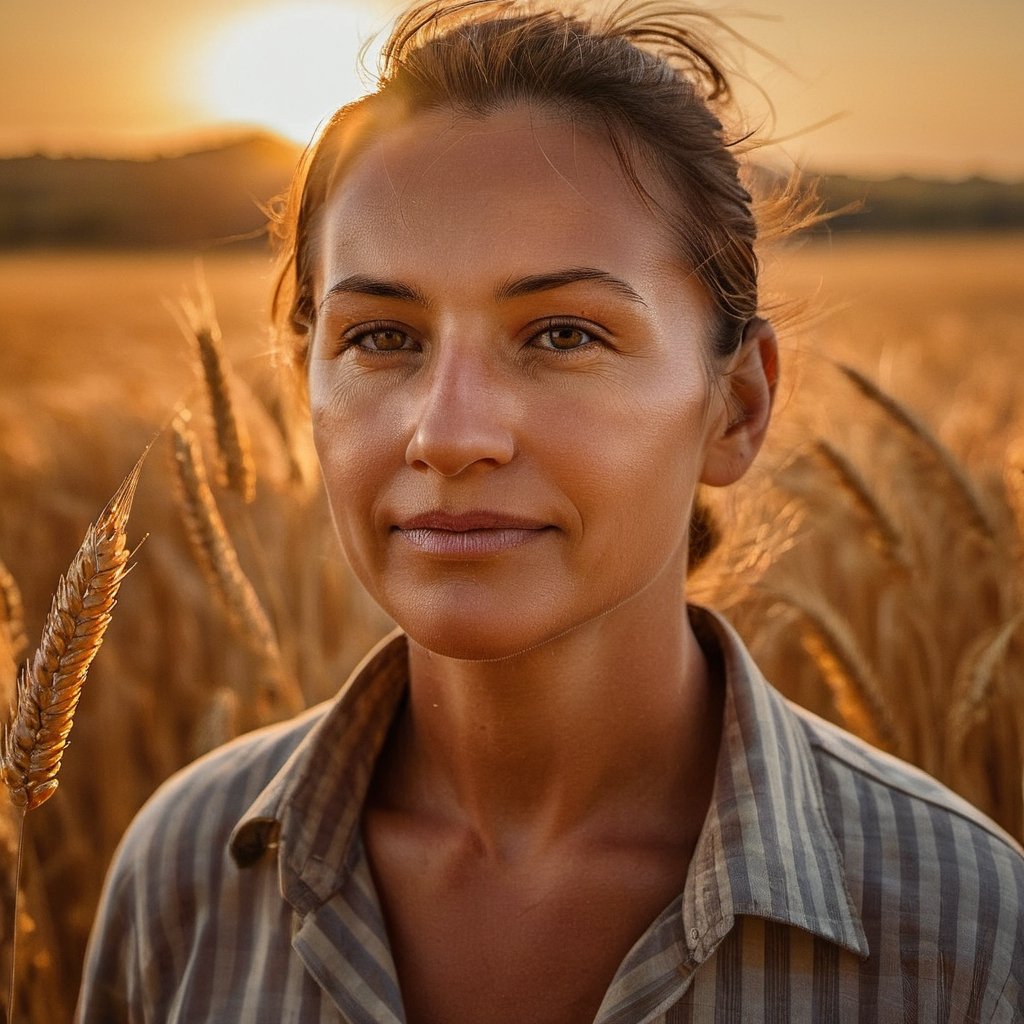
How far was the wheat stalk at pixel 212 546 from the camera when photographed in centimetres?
216

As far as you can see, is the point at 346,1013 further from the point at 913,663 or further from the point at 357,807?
the point at 913,663

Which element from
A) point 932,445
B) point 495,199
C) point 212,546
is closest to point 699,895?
point 495,199

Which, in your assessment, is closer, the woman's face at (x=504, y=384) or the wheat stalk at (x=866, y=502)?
the woman's face at (x=504, y=384)

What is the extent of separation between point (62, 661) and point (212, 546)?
0.85m

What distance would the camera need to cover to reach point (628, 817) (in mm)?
1836

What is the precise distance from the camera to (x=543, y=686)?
1.83 metres

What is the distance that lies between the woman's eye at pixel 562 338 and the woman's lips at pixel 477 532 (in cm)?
26

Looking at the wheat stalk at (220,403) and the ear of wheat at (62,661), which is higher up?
the wheat stalk at (220,403)

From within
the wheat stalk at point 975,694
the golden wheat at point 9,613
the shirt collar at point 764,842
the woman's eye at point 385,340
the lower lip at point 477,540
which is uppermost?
the woman's eye at point 385,340

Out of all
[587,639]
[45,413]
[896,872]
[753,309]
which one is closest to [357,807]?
[587,639]

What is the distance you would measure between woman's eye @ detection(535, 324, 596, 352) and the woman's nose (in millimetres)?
100

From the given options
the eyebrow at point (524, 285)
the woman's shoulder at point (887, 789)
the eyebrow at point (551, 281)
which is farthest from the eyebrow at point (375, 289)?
the woman's shoulder at point (887, 789)

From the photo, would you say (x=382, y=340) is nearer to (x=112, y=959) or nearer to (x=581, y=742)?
(x=581, y=742)

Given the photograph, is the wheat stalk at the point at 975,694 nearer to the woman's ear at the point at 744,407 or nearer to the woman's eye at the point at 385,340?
the woman's ear at the point at 744,407
